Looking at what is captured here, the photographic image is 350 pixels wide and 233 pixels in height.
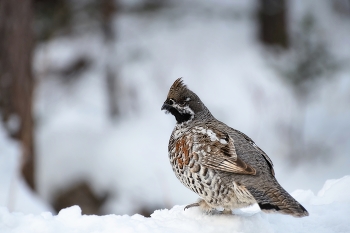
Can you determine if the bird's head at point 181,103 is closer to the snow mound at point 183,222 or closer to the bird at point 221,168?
the bird at point 221,168

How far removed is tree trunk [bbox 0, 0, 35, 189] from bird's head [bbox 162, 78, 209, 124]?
15.2 feet

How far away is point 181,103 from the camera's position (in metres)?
4.70

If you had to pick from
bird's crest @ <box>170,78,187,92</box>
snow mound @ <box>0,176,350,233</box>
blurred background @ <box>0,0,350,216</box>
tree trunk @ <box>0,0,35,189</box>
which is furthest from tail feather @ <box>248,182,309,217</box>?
tree trunk @ <box>0,0,35,189</box>

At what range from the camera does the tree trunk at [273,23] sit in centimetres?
1528

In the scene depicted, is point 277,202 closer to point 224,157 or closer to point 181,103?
point 224,157

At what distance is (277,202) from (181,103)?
4.89 ft

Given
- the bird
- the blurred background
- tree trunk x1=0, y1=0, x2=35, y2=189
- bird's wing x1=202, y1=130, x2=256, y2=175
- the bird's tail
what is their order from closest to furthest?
the bird's tail → the bird → bird's wing x1=202, y1=130, x2=256, y2=175 → tree trunk x1=0, y1=0, x2=35, y2=189 → the blurred background

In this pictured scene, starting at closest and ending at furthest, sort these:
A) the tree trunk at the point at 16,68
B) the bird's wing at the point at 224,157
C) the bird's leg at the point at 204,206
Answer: the bird's wing at the point at 224,157
the bird's leg at the point at 204,206
the tree trunk at the point at 16,68

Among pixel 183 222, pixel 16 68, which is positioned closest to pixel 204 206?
pixel 183 222

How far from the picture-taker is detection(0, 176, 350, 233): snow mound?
3.43 m

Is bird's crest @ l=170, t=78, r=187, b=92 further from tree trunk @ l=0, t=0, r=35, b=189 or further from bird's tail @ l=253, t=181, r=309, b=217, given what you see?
tree trunk @ l=0, t=0, r=35, b=189

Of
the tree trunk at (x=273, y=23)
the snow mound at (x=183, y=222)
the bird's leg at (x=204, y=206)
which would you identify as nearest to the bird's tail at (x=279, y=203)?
the snow mound at (x=183, y=222)

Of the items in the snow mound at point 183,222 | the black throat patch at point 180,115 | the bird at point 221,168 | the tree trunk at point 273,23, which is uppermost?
the tree trunk at point 273,23

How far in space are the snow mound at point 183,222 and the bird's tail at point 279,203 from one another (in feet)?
0.78
